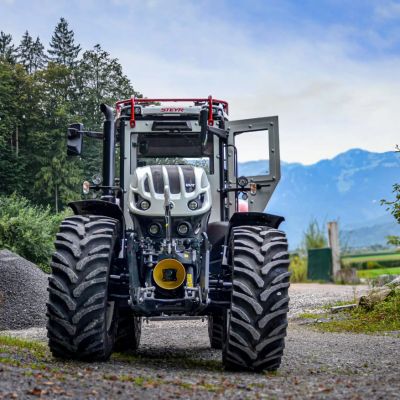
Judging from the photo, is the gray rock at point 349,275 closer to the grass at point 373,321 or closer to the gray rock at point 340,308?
the gray rock at point 340,308

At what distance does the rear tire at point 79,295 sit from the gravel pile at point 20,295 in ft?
23.2

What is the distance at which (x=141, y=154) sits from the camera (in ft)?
23.6

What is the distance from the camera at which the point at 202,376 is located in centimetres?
516

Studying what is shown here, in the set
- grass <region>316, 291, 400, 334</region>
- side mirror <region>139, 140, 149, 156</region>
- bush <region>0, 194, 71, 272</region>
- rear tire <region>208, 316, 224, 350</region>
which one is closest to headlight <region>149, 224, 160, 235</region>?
side mirror <region>139, 140, 149, 156</region>

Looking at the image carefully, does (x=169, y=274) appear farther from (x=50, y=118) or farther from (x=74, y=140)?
(x=50, y=118)

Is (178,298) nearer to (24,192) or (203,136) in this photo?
(203,136)

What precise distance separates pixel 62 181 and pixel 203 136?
3237cm

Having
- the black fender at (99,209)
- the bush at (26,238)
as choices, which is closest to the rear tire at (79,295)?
the black fender at (99,209)

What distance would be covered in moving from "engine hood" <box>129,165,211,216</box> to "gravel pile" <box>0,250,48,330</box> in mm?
7176

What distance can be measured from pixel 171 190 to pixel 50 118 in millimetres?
35145

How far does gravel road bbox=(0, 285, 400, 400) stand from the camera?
421cm

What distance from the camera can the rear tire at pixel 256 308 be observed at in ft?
17.6

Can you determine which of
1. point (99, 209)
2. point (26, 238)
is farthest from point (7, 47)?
point (99, 209)

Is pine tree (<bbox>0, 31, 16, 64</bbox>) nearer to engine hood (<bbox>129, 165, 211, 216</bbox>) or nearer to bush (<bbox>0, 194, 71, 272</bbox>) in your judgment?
bush (<bbox>0, 194, 71, 272</bbox>)
